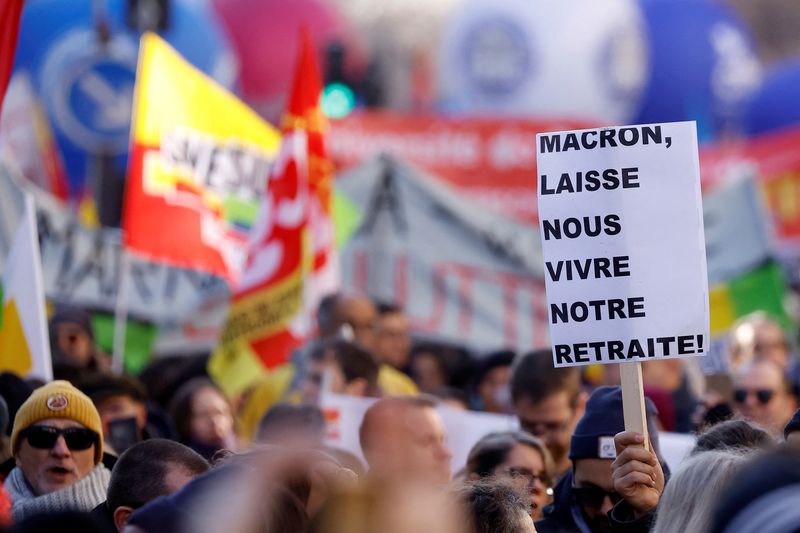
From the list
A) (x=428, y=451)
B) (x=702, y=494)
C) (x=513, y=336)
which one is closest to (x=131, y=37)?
(x=513, y=336)

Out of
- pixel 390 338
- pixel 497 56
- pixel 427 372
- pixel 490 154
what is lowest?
pixel 427 372

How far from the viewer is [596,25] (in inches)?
797

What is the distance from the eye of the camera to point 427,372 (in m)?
9.28

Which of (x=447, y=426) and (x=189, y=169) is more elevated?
(x=189, y=169)

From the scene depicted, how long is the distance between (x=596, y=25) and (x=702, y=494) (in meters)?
17.4

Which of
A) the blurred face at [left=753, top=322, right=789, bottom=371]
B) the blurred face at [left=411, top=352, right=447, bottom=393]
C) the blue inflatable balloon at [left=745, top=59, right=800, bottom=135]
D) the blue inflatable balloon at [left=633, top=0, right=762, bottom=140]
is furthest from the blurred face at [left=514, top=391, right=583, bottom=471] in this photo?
the blue inflatable balloon at [left=745, top=59, right=800, bottom=135]

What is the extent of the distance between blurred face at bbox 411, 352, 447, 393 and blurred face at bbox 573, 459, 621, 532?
4656mm

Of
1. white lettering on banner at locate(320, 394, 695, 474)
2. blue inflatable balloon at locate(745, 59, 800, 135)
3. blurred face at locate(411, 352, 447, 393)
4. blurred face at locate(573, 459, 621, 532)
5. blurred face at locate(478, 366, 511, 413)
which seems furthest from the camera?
blue inflatable balloon at locate(745, 59, 800, 135)

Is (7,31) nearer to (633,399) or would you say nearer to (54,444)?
(54,444)

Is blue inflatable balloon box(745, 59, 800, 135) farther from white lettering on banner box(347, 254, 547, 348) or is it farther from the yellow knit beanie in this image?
the yellow knit beanie

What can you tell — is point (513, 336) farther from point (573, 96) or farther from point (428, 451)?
point (573, 96)

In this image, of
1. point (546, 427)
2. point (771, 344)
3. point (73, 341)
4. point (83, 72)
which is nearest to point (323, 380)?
point (546, 427)

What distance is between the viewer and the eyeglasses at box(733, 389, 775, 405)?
24.0ft

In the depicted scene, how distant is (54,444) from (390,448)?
3.41 ft
